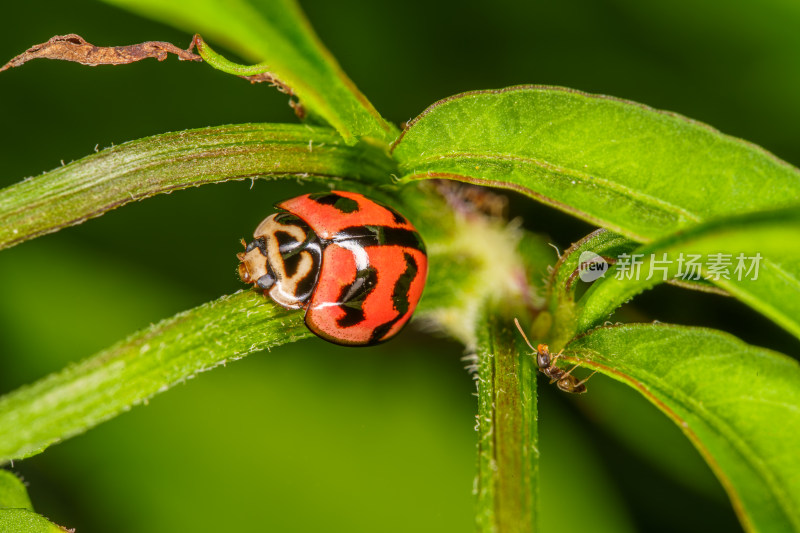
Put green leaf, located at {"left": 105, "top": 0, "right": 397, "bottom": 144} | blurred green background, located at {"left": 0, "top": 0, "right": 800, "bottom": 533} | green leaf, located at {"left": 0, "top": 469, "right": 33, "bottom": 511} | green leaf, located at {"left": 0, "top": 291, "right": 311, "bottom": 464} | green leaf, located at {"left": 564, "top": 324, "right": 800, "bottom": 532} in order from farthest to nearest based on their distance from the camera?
blurred green background, located at {"left": 0, "top": 0, "right": 800, "bottom": 533}
green leaf, located at {"left": 0, "top": 469, "right": 33, "bottom": 511}
green leaf, located at {"left": 0, "top": 291, "right": 311, "bottom": 464}
green leaf, located at {"left": 564, "top": 324, "right": 800, "bottom": 532}
green leaf, located at {"left": 105, "top": 0, "right": 397, "bottom": 144}

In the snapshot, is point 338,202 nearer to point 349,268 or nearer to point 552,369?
point 349,268

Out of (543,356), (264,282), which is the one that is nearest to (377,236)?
(264,282)

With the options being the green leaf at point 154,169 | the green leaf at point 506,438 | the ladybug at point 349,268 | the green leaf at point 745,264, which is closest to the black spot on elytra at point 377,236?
the ladybug at point 349,268

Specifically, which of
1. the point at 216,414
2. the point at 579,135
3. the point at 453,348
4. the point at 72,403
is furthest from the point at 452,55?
the point at 72,403

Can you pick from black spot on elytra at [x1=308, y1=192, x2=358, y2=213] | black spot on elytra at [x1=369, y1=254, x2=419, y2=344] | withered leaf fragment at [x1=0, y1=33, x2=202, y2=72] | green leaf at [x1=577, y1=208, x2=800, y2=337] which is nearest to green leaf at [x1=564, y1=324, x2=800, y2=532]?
green leaf at [x1=577, y1=208, x2=800, y2=337]

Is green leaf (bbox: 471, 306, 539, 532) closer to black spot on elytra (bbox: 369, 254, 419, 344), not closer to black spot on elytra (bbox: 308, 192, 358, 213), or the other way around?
black spot on elytra (bbox: 369, 254, 419, 344)

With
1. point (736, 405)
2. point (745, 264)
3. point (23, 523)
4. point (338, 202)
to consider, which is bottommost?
point (23, 523)

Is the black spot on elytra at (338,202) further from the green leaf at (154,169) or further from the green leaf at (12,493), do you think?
the green leaf at (12,493)
